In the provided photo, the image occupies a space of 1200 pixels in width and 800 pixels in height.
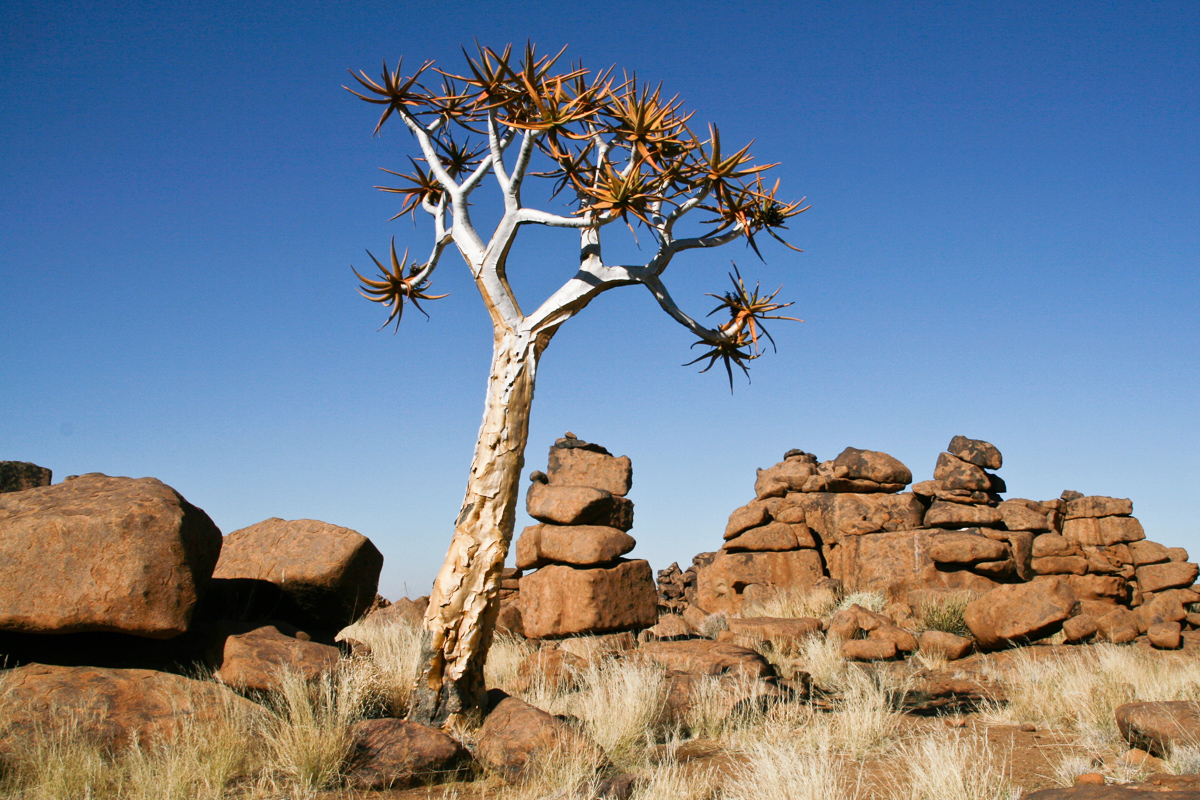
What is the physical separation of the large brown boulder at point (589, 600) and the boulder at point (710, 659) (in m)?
1.77

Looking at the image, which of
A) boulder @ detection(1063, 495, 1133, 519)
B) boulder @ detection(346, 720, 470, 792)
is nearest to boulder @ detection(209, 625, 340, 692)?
boulder @ detection(346, 720, 470, 792)

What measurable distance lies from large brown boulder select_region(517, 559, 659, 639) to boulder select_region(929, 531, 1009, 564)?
25.5 ft

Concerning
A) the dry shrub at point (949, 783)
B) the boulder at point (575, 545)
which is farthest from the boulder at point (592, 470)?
the dry shrub at point (949, 783)

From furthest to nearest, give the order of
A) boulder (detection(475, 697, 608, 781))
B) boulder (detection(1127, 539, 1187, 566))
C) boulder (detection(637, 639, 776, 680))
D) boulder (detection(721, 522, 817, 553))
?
boulder (detection(721, 522, 817, 553))
boulder (detection(1127, 539, 1187, 566))
boulder (detection(637, 639, 776, 680))
boulder (detection(475, 697, 608, 781))

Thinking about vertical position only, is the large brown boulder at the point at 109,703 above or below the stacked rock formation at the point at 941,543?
below

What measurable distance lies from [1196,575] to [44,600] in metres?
21.1

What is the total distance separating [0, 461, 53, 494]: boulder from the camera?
8.94m

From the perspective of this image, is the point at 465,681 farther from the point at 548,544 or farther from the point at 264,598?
the point at 548,544

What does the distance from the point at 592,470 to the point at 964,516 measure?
9303 mm

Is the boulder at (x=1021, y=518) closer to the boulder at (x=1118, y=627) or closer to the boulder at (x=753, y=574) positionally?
the boulder at (x=1118, y=627)

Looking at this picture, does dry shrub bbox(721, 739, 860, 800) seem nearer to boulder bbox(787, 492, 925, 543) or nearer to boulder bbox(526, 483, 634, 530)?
boulder bbox(526, 483, 634, 530)

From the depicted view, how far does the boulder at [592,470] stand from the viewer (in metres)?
15.4

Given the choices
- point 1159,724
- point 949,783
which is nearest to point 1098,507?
point 1159,724

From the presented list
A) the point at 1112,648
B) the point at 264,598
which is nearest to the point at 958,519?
the point at 1112,648
